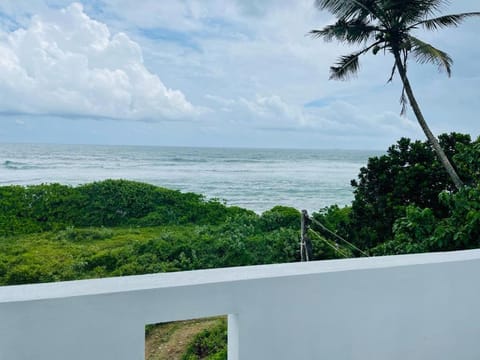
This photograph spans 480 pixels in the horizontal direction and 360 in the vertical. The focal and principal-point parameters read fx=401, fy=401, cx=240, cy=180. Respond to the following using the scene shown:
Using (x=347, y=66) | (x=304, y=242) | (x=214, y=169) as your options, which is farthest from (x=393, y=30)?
(x=214, y=169)

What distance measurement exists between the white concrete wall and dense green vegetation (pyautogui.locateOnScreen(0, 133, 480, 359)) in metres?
3.44

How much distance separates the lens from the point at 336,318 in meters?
1.02

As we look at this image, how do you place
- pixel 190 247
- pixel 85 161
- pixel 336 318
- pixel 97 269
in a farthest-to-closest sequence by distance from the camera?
1. pixel 85 161
2. pixel 190 247
3. pixel 97 269
4. pixel 336 318

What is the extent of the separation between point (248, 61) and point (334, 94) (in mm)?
1582

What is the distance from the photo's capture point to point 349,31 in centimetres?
529

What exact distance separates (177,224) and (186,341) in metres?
3.82

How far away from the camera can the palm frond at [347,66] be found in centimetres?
545

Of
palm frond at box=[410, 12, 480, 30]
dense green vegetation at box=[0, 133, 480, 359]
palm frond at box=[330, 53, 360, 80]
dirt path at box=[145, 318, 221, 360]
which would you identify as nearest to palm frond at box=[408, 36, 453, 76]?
palm frond at box=[410, 12, 480, 30]

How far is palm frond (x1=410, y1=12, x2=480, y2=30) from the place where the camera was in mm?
5113

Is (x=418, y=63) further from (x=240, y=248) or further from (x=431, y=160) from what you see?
(x=240, y=248)

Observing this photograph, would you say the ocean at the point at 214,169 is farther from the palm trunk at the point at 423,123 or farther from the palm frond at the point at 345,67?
the palm frond at the point at 345,67

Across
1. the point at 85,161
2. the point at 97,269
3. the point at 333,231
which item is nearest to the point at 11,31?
the point at 85,161

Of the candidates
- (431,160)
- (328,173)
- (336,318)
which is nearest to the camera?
(336,318)

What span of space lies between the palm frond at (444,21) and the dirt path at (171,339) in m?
4.90
